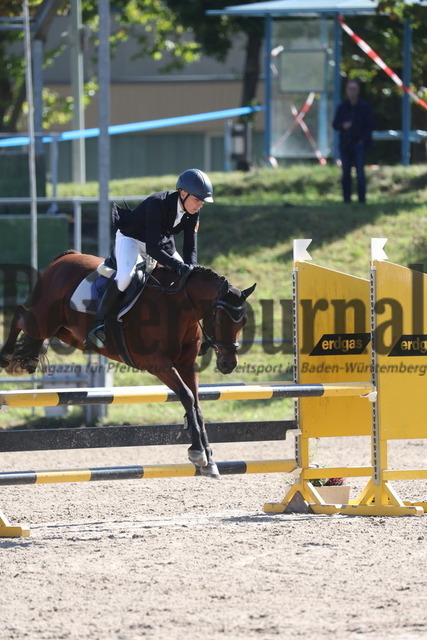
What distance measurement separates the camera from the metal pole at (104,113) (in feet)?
34.0

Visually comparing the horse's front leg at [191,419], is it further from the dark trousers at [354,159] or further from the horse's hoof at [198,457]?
the dark trousers at [354,159]

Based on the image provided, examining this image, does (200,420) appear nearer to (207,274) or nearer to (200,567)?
(207,274)

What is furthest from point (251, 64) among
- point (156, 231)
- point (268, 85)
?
point (156, 231)

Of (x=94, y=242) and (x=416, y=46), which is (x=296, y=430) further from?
(x=416, y=46)

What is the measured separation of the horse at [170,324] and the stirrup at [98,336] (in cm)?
4

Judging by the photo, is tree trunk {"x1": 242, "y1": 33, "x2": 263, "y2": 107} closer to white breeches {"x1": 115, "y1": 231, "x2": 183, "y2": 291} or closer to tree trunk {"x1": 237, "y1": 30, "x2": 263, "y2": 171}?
tree trunk {"x1": 237, "y1": 30, "x2": 263, "y2": 171}

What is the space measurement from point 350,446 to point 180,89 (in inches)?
1111

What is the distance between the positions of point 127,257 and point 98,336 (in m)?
0.53

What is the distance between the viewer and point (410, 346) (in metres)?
7.23

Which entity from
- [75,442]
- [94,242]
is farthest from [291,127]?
[75,442]

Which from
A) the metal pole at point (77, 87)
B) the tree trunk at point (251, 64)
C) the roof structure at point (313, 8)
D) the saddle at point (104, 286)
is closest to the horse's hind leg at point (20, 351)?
the saddle at point (104, 286)

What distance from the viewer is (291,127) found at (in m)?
18.5

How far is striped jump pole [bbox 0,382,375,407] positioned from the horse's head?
0.84ft

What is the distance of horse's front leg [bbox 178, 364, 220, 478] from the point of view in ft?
21.7
